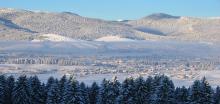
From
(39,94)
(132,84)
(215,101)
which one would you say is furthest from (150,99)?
(39,94)

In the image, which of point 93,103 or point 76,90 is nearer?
point 76,90

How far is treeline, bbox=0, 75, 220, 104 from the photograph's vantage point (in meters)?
57.2

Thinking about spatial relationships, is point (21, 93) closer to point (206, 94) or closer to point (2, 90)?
point (2, 90)

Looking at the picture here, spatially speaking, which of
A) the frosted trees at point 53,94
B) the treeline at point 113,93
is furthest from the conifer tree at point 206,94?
the frosted trees at point 53,94

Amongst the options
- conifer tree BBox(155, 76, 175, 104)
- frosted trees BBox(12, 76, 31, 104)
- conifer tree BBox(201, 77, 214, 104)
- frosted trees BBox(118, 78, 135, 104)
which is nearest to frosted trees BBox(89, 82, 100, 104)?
frosted trees BBox(118, 78, 135, 104)

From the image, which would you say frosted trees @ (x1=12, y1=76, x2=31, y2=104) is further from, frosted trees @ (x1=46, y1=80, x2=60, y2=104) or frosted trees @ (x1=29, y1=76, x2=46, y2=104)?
frosted trees @ (x1=46, y1=80, x2=60, y2=104)

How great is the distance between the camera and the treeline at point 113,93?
57.2 metres

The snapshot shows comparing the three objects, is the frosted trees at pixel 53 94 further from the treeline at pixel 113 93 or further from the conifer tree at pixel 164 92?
the conifer tree at pixel 164 92

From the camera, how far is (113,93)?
5931 cm

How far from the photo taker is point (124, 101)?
5866 cm

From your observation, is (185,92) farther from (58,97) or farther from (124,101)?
(58,97)

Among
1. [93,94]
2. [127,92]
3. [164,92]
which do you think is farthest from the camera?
[93,94]

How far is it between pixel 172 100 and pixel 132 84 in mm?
3913

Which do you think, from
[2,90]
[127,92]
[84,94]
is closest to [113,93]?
[127,92]
